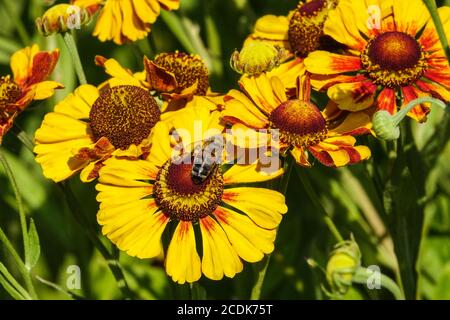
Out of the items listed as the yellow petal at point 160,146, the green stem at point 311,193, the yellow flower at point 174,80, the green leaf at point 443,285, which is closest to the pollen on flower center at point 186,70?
the yellow flower at point 174,80

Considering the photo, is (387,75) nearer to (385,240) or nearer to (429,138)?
(429,138)

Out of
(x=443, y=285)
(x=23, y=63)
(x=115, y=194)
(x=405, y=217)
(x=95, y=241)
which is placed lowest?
(x=443, y=285)

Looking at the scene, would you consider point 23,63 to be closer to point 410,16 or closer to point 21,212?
point 21,212

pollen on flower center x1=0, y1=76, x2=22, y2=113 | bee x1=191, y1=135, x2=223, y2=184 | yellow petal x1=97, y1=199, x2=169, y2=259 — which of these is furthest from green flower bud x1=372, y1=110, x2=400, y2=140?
pollen on flower center x1=0, y1=76, x2=22, y2=113

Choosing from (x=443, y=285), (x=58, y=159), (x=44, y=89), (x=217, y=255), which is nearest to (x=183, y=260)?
(x=217, y=255)

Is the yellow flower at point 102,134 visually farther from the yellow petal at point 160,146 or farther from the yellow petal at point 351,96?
the yellow petal at point 351,96
